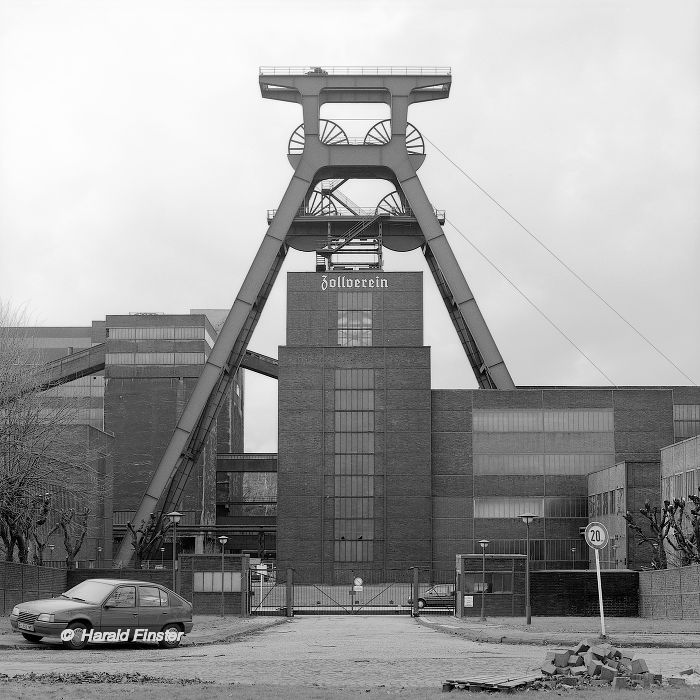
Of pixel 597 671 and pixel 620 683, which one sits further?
pixel 597 671

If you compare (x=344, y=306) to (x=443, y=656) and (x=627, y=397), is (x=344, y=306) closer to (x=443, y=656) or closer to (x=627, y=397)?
(x=627, y=397)

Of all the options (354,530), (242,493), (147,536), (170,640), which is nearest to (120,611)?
(170,640)

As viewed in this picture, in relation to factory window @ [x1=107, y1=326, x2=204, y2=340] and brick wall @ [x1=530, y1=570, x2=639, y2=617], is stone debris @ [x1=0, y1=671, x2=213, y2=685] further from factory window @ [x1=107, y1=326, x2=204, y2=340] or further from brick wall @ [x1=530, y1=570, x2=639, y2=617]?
factory window @ [x1=107, y1=326, x2=204, y2=340]

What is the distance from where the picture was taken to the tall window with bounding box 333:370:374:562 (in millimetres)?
77562

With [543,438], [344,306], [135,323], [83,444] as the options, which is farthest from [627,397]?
[135,323]

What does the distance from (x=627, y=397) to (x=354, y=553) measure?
69.1 feet

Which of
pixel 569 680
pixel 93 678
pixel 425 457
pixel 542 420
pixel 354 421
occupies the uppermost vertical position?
pixel 542 420

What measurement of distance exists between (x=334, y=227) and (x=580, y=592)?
43.9m

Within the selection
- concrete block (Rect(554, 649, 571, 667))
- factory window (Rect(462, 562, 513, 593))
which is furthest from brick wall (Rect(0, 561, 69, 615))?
concrete block (Rect(554, 649, 571, 667))

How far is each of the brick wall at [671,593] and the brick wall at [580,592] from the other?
1.51 ft

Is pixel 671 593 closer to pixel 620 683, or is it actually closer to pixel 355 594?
pixel 620 683

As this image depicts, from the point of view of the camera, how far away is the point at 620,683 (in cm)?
1381

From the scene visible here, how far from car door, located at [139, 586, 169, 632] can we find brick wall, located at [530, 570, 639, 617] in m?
23.2

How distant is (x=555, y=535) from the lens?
7831 cm
